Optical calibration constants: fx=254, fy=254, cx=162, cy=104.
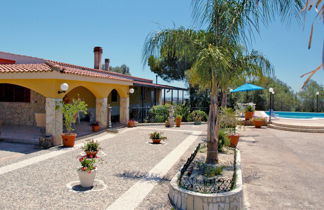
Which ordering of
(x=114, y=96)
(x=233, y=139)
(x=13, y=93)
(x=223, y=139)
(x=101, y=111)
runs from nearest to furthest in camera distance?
(x=223, y=139) → (x=233, y=139) → (x=101, y=111) → (x=13, y=93) → (x=114, y=96)

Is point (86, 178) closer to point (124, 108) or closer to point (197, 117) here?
point (124, 108)

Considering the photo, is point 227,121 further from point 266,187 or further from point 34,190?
point 34,190

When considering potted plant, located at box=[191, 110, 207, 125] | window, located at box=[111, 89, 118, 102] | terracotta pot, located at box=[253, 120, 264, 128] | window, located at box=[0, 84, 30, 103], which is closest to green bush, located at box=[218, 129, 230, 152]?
terracotta pot, located at box=[253, 120, 264, 128]

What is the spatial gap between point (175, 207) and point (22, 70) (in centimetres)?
925

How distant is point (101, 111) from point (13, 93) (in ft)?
18.6

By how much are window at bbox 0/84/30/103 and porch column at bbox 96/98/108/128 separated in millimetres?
4290

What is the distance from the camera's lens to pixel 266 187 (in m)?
6.47

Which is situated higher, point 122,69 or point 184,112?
point 122,69

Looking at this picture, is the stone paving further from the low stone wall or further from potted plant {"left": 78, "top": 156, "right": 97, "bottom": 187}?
the low stone wall

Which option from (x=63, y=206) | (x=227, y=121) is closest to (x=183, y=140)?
(x=227, y=121)

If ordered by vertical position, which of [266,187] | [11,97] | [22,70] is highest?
[22,70]

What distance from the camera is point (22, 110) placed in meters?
15.4

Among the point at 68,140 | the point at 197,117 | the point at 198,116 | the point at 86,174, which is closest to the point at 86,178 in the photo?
the point at 86,174

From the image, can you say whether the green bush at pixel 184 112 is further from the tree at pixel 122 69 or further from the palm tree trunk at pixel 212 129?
the tree at pixel 122 69
